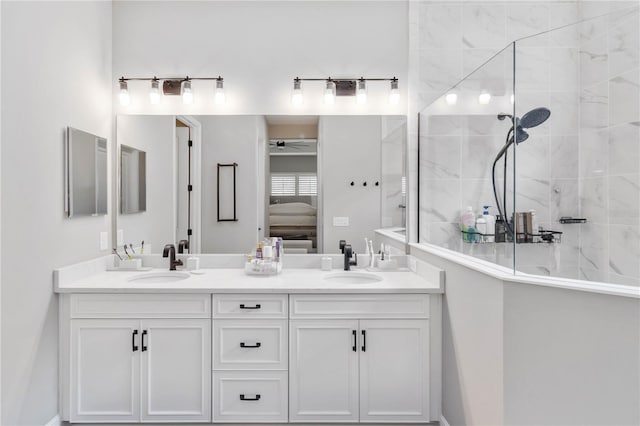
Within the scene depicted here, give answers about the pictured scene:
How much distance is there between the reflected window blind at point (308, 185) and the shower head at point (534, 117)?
4.30 feet

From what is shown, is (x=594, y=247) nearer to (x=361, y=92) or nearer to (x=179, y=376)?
(x=361, y=92)

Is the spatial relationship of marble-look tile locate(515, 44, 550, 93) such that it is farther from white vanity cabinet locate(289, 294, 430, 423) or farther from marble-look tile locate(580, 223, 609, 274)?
white vanity cabinet locate(289, 294, 430, 423)

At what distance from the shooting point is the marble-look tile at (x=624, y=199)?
7.63 ft

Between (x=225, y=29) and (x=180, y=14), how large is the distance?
32 cm

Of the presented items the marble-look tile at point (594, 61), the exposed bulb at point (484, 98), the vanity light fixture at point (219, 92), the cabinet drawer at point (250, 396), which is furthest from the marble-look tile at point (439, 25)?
the cabinet drawer at point (250, 396)

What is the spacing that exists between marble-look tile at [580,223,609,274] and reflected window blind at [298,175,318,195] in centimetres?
177

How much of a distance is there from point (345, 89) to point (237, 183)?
3.22 feet

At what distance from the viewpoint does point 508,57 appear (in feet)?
6.49

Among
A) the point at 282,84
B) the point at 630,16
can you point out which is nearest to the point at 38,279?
the point at 282,84

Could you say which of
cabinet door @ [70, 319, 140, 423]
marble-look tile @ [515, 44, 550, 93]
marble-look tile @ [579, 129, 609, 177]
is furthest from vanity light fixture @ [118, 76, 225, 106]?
marble-look tile @ [579, 129, 609, 177]

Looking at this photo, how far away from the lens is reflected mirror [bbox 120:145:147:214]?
2.74 metres

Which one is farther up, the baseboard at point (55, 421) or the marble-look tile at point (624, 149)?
the marble-look tile at point (624, 149)

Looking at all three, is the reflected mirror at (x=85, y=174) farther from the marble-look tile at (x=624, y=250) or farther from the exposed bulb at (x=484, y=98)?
the marble-look tile at (x=624, y=250)

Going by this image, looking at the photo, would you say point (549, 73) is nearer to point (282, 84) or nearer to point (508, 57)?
point (508, 57)
